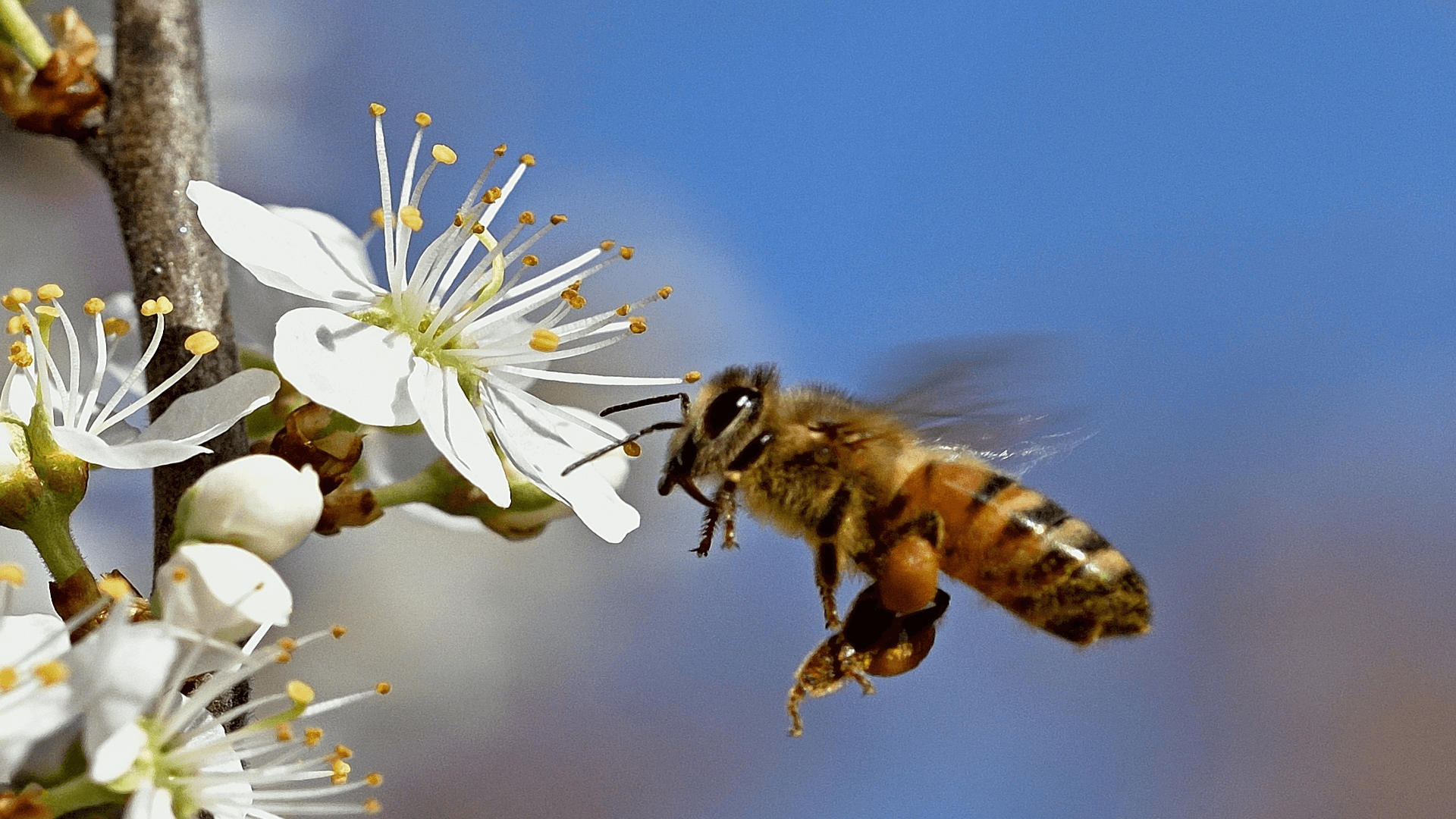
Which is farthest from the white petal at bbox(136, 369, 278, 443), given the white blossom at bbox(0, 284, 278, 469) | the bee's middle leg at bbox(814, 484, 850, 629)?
the bee's middle leg at bbox(814, 484, 850, 629)

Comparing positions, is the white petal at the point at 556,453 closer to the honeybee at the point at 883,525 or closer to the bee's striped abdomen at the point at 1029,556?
the honeybee at the point at 883,525

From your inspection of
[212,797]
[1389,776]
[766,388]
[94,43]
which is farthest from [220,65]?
[1389,776]

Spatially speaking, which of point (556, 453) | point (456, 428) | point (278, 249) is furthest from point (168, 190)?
point (556, 453)

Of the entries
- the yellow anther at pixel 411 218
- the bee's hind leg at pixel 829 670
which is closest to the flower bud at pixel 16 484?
the yellow anther at pixel 411 218

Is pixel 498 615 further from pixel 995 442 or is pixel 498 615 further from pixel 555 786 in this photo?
pixel 995 442

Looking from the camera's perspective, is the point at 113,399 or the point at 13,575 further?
the point at 113,399

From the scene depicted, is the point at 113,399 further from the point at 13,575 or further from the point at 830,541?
the point at 830,541
